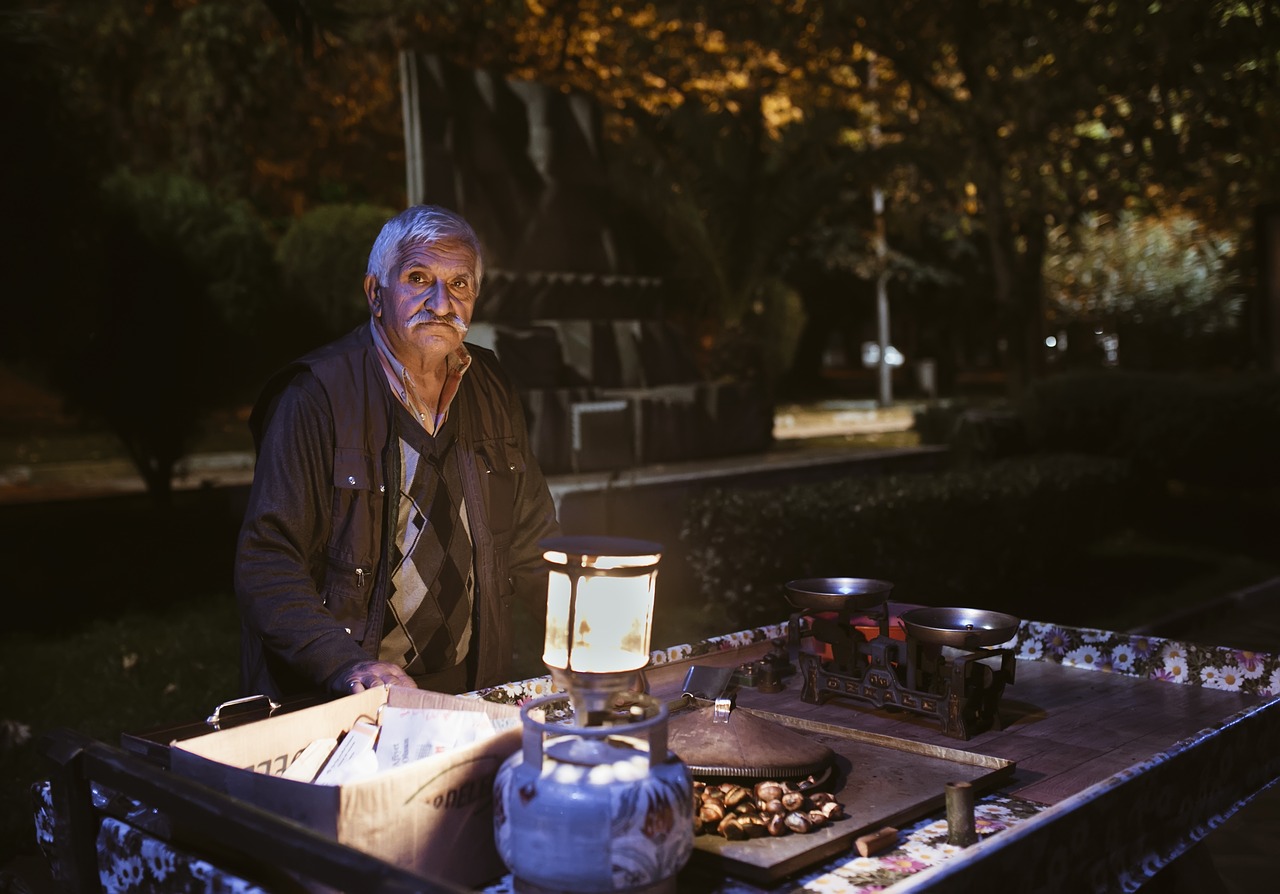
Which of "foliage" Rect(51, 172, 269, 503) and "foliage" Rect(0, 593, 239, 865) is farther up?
"foliage" Rect(51, 172, 269, 503)

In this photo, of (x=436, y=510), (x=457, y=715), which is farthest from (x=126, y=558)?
(x=457, y=715)

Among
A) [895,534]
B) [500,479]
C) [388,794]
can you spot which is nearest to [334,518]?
[500,479]

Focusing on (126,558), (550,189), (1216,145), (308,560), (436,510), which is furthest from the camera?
(1216,145)

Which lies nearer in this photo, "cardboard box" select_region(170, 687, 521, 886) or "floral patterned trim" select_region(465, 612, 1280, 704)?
"cardboard box" select_region(170, 687, 521, 886)

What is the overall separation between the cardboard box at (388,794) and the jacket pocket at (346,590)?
2.21 feet

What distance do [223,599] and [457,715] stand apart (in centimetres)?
790

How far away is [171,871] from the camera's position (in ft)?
6.35

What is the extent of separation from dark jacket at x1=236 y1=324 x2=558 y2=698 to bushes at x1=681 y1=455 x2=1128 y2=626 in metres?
4.97

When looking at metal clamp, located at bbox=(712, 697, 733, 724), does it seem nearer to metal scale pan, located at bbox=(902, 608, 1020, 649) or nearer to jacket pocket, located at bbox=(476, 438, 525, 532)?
metal scale pan, located at bbox=(902, 608, 1020, 649)

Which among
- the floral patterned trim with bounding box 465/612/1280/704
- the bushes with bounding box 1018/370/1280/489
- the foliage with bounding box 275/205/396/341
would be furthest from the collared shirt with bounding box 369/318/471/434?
the bushes with bounding box 1018/370/1280/489

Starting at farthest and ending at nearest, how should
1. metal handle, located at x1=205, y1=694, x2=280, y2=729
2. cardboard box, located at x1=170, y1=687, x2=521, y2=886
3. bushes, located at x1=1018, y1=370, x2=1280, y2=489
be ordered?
bushes, located at x1=1018, y1=370, x2=1280, y2=489
metal handle, located at x1=205, y1=694, x2=280, y2=729
cardboard box, located at x1=170, y1=687, x2=521, y2=886

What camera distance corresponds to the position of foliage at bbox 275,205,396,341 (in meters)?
13.6

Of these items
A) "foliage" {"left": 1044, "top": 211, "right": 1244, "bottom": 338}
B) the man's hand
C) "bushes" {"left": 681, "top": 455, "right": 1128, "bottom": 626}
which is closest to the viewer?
the man's hand

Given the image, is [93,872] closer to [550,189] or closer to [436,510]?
[436,510]
